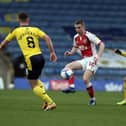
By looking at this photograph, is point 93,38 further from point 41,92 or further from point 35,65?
point 41,92

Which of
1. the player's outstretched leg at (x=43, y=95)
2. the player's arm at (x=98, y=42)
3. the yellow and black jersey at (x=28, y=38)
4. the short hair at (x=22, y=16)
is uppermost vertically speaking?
the short hair at (x=22, y=16)

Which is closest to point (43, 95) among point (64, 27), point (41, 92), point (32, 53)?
point (41, 92)

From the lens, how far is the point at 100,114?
32.2ft

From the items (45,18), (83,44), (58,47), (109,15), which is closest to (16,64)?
(58,47)

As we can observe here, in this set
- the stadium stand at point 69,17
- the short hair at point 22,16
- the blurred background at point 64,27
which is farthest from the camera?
the stadium stand at point 69,17

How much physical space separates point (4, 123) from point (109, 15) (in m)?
21.9

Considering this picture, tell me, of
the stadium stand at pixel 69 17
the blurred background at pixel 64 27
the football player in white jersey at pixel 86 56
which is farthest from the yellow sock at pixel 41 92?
the stadium stand at pixel 69 17

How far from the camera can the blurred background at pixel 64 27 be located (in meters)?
25.4

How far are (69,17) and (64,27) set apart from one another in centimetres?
100

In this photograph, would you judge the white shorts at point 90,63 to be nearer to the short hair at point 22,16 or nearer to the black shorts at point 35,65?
the black shorts at point 35,65

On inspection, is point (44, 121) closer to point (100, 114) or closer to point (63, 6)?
point (100, 114)

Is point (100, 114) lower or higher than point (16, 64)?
higher

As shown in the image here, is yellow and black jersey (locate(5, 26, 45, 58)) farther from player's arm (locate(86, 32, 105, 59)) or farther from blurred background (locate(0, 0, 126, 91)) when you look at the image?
blurred background (locate(0, 0, 126, 91))

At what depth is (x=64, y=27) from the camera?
28.3 meters
